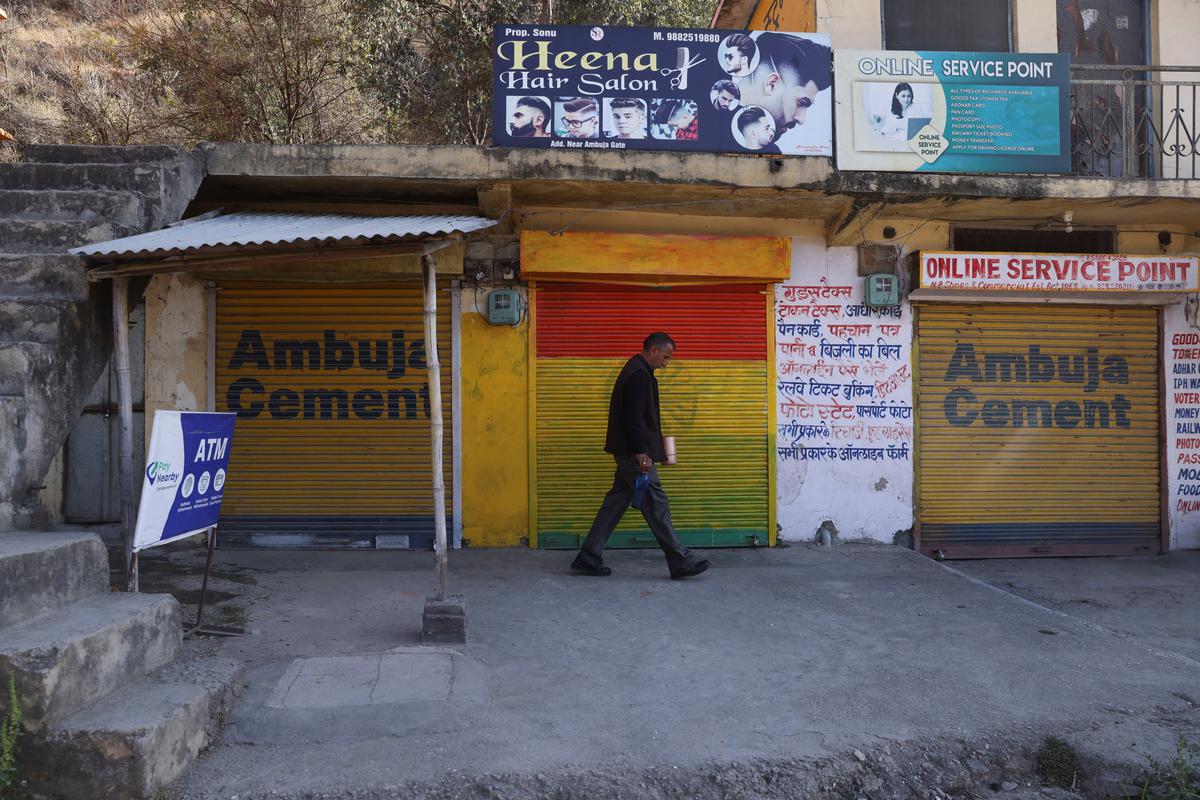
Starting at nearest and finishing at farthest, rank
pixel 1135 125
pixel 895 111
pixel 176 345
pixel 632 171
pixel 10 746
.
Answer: pixel 10 746
pixel 632 171
pixel 895 111
pixel 176 345
pixel 1135 125

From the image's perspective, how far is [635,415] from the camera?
21.3 feet

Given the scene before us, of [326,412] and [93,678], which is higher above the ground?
[326,412]

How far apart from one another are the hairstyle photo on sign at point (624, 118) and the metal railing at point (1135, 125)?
4496mm

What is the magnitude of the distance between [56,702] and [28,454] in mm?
1861

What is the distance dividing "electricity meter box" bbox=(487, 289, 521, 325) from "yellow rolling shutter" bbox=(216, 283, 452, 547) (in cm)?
45

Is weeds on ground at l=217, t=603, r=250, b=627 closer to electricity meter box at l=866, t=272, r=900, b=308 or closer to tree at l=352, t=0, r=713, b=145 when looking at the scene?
electricity meter box at l=866, t=272, r=900, b=308

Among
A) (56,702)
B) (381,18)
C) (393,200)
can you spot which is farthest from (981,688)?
(381,18)

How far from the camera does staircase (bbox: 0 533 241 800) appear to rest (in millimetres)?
3148

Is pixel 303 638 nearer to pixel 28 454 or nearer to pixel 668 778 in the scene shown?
pixel 28 454

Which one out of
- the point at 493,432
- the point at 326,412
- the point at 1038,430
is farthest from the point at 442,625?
the point at 1038,430

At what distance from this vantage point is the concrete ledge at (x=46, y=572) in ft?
11.4

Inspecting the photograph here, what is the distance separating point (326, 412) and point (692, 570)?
370 cm

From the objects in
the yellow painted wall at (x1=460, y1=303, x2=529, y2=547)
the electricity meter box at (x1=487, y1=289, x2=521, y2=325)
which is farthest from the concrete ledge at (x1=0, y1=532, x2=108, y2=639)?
the electricity meter box at (x1=487, y1=289, x2=521, y2=325)

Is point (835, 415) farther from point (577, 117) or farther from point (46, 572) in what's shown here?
point (46, 572)
